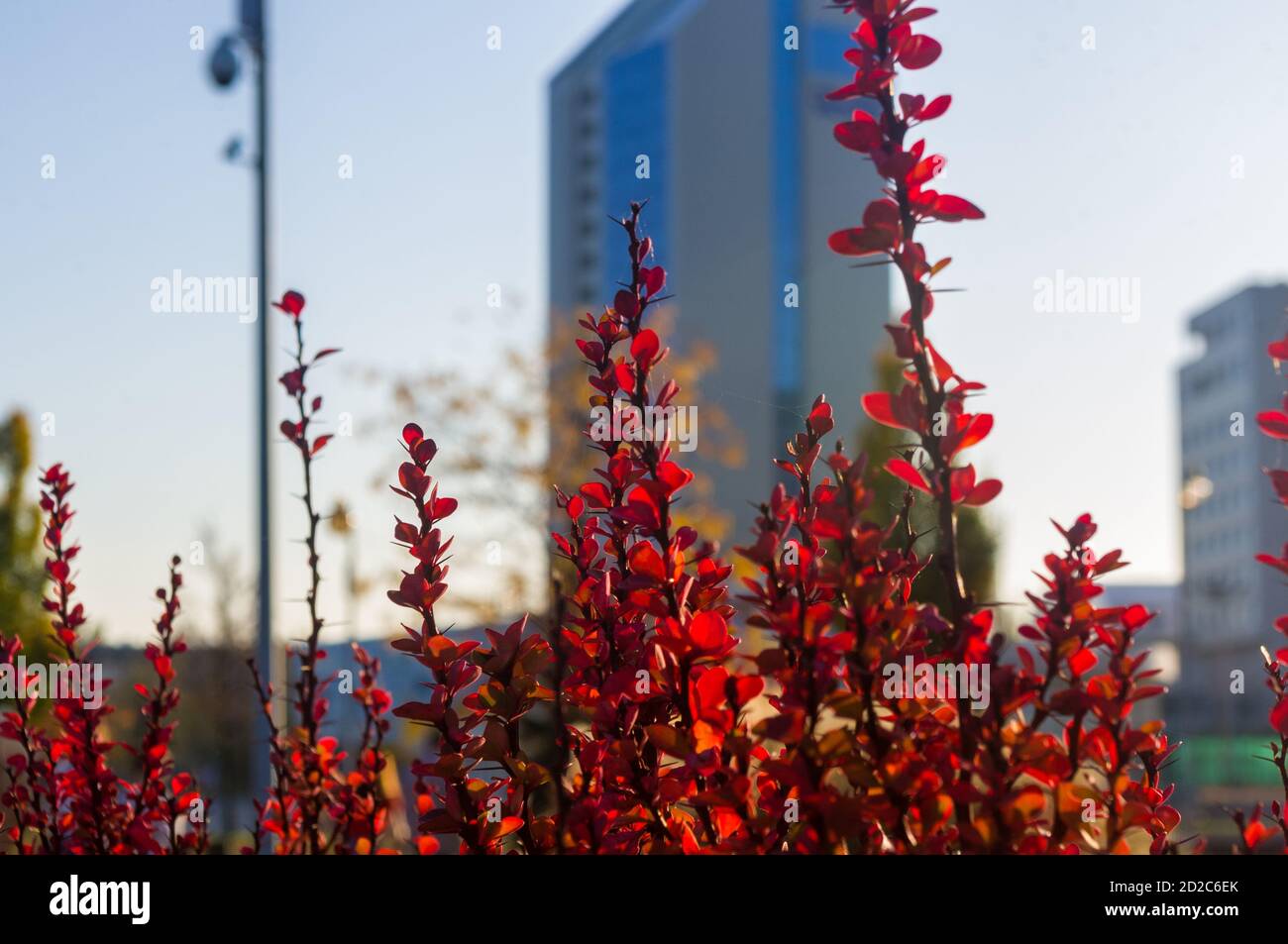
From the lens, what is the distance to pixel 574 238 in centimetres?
3853

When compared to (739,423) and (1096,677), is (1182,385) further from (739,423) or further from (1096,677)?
(1096,677)

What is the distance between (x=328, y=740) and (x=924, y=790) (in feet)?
4.59

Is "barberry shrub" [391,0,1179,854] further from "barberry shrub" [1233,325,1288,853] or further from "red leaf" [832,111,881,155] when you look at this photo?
"barberry shrub" [1233,325,1288,853]

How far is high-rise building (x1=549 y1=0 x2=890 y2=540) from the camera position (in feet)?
92.2

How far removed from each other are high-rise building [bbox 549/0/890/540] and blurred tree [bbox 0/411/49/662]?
12.6m

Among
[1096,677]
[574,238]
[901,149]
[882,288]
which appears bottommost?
[1096,677]

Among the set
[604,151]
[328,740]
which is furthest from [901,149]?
[604,151]

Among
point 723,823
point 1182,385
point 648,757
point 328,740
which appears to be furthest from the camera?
point 1182,385

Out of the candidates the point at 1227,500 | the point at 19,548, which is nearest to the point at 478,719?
the point at 19,548

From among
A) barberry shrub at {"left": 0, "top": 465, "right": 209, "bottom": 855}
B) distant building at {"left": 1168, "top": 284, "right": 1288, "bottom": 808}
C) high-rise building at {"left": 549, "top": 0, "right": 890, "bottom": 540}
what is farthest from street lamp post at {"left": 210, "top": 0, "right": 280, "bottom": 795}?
distant building at {"left": 1168, "top": 284, "right": 1288, "bottom": 808}

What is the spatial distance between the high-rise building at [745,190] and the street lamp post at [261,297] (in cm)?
1854

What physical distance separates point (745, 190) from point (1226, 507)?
144 ft

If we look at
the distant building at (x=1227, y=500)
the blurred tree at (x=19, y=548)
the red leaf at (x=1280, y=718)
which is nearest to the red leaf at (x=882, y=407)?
the red leaf at (x=1280, y=718)
